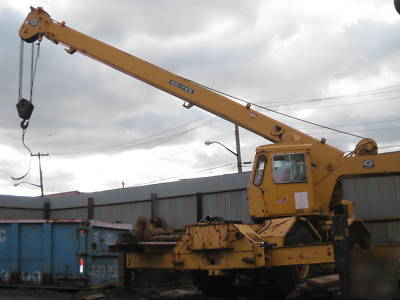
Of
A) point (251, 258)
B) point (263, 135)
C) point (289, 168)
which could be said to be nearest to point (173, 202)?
point (263, 135)

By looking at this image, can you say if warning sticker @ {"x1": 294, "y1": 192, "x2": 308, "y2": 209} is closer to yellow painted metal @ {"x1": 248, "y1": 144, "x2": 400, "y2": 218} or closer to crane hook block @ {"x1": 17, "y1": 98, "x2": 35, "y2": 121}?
yellow painted metal @ {"x1": 248, "y1": 144, "x2": 400, "y2": 218}

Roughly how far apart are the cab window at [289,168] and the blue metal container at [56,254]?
5388mm

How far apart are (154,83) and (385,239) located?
942 cm

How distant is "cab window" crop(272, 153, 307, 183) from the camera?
435 inches

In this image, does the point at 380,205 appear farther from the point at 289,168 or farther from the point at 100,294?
the point at 100,294

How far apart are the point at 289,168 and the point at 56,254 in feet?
22.2

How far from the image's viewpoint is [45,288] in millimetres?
13672

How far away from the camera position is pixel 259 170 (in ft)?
37.0

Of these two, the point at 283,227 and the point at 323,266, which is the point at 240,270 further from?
the point at 323,266

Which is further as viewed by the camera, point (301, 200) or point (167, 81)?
point (167, 81)

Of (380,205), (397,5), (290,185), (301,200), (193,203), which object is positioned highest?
(397,5)

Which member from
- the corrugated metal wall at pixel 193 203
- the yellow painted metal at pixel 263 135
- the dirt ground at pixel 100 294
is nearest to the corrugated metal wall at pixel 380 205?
the corrugated metal wall at pixel 193 203

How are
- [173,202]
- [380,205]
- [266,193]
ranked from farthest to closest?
[173,202] < [380,205] < [266,193]

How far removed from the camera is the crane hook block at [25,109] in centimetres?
1405
